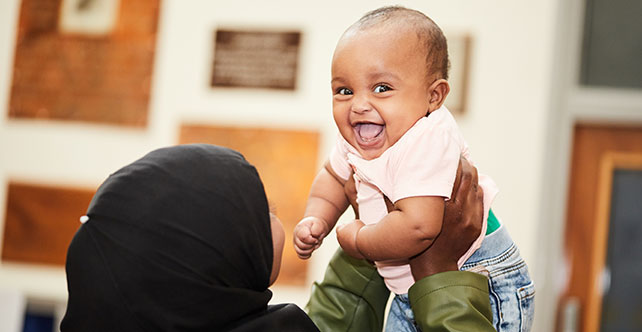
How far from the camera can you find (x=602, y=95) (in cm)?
326

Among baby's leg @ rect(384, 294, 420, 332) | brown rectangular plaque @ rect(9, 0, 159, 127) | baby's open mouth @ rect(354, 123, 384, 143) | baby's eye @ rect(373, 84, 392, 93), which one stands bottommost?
baby's leg @ rect(384, 294, 420, 332)

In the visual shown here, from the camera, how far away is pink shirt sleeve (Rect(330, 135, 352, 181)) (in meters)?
1.14

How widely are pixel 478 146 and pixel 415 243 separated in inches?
86.0

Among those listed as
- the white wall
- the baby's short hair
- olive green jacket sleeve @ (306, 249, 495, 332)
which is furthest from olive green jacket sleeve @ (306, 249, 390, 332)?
the white wall

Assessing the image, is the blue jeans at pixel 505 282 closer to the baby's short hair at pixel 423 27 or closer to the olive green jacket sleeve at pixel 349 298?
the olive green jacket sleeve at pixel 349 298

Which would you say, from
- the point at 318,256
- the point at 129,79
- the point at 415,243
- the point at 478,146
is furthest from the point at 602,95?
the point at 415,243

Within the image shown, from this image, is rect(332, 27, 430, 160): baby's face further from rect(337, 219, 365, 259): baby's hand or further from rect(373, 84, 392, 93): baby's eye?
rect(337, 219, 365, 259): baby's hand

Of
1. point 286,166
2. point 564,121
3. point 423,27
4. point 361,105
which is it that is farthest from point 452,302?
point 564,121

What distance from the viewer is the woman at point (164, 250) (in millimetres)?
873

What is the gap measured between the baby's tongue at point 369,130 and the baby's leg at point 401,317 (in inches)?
11.1

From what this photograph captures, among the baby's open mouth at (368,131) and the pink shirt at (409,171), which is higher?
the baby's open mouth at (368,131)

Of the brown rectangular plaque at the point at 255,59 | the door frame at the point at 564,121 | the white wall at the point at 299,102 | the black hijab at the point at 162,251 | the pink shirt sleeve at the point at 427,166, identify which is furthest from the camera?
the brown rectangular plaque at the point at 255,59

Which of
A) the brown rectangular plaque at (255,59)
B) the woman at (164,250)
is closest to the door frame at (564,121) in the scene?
the brown rectangular plaque at (255,59)

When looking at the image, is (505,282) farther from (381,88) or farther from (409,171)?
(381,88)
